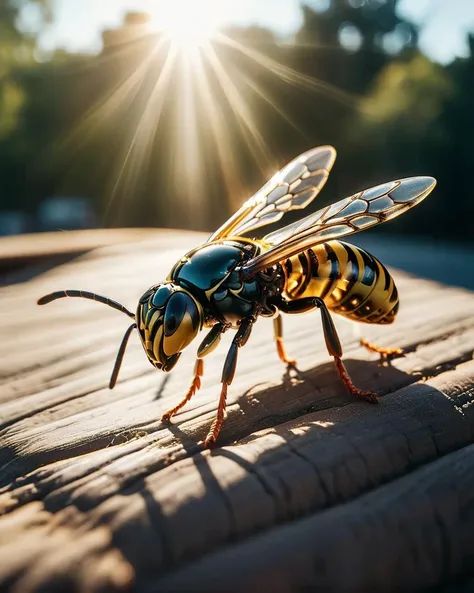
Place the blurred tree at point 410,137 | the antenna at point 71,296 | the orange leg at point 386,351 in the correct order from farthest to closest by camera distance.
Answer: the blurred tree at point 410,137 → the antenna at point 71,296 → the orange leg at point 386,351

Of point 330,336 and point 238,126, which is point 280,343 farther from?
point 238,126

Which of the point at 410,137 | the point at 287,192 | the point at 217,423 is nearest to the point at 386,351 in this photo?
the point at 217,423

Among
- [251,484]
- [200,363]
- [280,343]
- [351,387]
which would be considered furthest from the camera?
[280,343]

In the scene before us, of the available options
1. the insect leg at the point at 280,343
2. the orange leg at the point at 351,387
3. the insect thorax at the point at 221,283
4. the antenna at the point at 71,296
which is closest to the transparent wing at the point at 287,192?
the insect thorax at the point at 221,283

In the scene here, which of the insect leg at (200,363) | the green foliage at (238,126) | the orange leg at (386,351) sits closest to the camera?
the insect leg at (200,363)

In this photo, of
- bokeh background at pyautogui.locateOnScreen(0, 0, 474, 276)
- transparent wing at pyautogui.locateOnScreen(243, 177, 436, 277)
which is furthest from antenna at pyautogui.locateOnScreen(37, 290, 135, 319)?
bokeh background at pyautogui.locateOnScreen(0, 0, 474, 276)

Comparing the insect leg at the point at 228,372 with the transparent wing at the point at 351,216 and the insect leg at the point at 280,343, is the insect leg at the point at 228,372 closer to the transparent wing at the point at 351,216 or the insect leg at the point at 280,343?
the insect leg at the point at 280,343

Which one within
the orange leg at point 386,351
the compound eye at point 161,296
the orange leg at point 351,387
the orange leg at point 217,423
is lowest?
the orange leg at point 386,351
